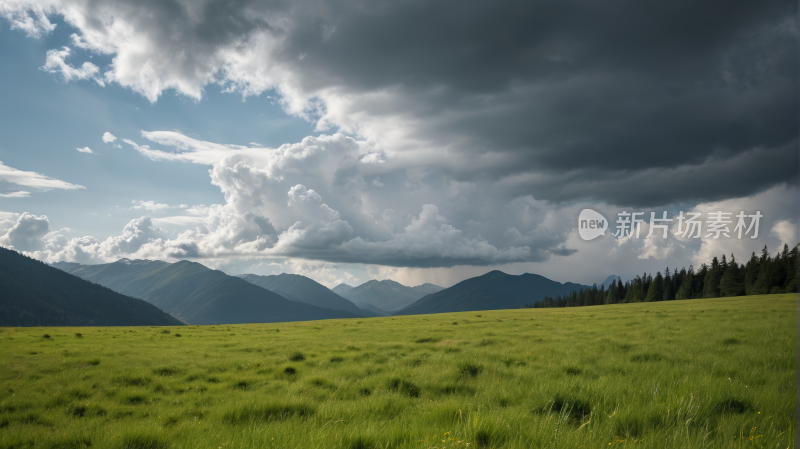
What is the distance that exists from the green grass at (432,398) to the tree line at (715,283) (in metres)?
75.5

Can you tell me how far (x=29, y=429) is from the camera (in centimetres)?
863

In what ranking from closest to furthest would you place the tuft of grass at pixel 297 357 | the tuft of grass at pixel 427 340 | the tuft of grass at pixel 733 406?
the tuft of grass at pixel 733 406 → the tuft of grass at pixel 297 357 → the tuft of grass at pixel 427 340

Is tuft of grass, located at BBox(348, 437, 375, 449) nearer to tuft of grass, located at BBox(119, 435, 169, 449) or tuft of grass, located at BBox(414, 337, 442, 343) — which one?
tuft of grass, located at BBox(119, 435, 169, 449)

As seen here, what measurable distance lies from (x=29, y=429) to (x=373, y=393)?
8044mm

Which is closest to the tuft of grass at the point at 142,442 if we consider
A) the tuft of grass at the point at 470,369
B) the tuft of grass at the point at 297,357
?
the tuft of grass at the point at 470,369

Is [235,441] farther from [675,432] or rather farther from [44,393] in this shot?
[44,393]

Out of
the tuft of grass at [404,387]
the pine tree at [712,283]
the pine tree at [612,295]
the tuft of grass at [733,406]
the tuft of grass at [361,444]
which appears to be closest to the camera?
the tuft of grass at [361,444]

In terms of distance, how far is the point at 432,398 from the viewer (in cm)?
916

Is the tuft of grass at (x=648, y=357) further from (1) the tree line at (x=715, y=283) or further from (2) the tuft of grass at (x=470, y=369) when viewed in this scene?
(1) the tree line at (x=715, y=283)

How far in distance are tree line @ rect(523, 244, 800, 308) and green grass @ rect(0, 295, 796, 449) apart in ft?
248

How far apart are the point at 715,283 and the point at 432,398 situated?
140 meters

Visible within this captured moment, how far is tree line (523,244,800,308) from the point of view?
8984 cm

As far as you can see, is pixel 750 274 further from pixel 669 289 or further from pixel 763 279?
pixel 669 289

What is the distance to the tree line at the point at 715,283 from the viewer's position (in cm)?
8984
